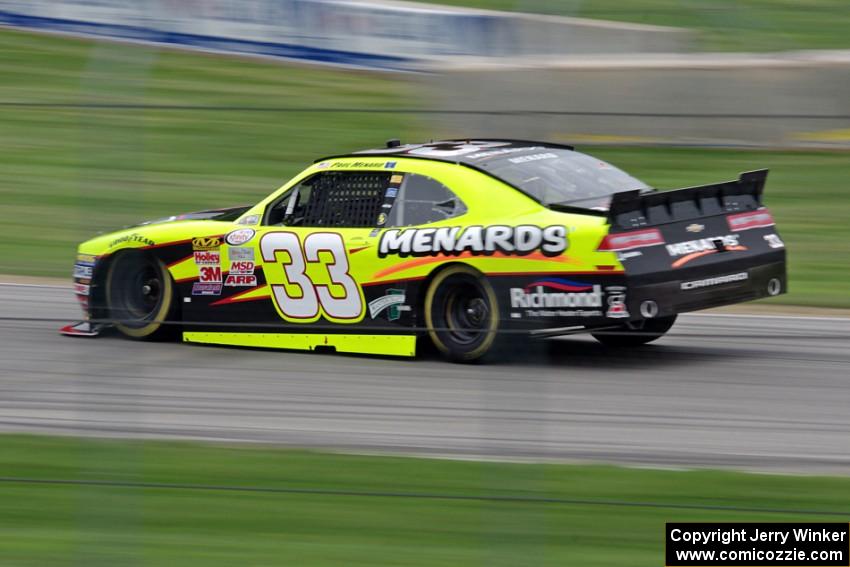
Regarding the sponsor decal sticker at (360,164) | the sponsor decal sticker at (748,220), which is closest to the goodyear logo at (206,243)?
the sponsor decal sticker at (360,164)

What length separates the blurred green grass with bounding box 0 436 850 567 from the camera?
4.81 metres

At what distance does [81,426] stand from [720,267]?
373 cm

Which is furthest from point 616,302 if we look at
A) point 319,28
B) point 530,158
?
point 319,28

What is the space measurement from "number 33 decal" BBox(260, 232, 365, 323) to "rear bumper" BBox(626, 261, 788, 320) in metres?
1.71

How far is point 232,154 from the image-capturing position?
1522 cm

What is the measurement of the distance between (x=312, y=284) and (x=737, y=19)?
25.0ft

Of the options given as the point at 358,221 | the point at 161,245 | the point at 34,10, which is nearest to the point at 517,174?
the point at 358,221

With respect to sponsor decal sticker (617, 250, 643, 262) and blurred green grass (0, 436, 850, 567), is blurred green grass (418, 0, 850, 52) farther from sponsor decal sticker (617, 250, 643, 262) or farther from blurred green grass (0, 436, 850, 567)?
blurred green grass (0, 436, 850, 567)

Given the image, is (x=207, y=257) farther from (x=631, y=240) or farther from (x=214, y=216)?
(x=631, y=240)

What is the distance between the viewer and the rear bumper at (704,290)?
298 inches

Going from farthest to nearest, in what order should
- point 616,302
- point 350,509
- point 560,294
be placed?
point 560,294, point 616,302, point 350,509

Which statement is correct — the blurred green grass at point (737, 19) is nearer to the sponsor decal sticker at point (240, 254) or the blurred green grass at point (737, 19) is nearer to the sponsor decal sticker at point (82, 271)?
the sponsor decal sticker at point (240, 254)

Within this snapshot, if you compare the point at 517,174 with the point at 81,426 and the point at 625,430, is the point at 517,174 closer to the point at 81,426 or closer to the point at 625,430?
the point at 625,430

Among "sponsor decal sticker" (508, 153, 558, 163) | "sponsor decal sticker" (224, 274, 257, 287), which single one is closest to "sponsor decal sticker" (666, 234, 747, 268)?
"sponsor decal sticker" (508, 153, 558, 163)
